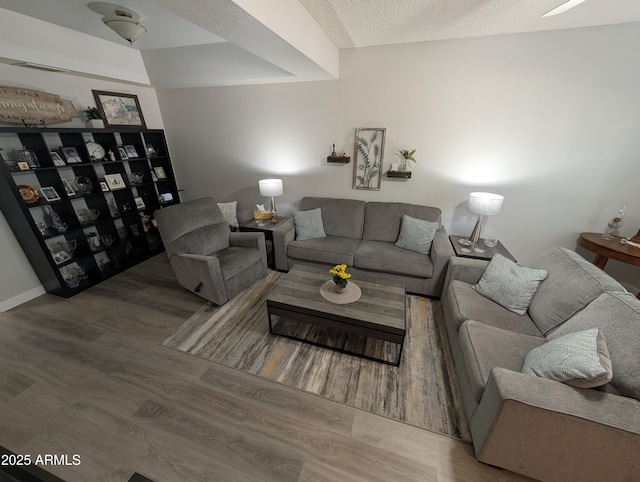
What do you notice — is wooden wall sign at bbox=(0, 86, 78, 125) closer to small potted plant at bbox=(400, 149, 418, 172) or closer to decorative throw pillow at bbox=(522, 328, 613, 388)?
small potted plant at bbox=(400, 149, 418, 172)

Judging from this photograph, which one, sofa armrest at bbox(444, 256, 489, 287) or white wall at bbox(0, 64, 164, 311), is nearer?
sofa armrest at bbox(444, 256, 489, 287)

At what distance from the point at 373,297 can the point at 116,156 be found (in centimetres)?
356

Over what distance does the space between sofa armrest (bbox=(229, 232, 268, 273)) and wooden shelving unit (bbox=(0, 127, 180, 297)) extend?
1545 millimetres

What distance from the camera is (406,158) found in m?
2.92

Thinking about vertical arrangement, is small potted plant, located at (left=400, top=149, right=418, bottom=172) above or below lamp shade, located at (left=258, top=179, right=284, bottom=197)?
above

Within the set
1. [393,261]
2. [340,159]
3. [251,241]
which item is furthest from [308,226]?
[393,261]

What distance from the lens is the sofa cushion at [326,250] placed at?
2.77 meters

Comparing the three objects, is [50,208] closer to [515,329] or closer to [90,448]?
[90,448]

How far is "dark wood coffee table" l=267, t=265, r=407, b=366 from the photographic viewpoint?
1.79m

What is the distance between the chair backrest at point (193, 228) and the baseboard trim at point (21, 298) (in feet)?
5.31

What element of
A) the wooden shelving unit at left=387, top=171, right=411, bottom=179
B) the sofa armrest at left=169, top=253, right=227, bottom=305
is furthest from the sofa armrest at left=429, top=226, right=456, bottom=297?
the sofa armrest at left=169, top=253, right=227, bottom=305

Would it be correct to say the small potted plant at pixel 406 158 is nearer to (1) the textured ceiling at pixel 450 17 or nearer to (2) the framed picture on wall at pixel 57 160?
(1) the textured ceiling at pixel 450 17

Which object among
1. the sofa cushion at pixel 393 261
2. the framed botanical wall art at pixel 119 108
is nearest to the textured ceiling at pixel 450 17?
the sofa cushion at pixel 393 261

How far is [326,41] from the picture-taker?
241cm
